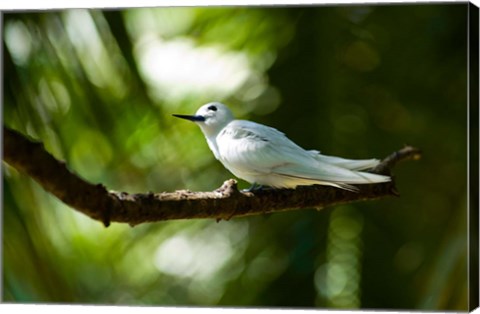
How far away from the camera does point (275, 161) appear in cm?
332

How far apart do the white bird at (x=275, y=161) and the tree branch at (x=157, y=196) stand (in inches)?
2.6

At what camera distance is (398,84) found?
377 centimetres

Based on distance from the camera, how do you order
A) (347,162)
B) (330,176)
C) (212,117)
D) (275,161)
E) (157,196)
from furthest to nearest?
1. (212,117)
2. (347,162)
3. (275,161)
4. (330,176)
5. (157,196)

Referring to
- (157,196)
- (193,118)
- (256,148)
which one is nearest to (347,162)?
(256,148)

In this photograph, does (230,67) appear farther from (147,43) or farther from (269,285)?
(269,285)

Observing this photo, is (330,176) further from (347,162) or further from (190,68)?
(190,68)

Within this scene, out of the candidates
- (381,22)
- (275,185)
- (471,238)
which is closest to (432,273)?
(471,238)

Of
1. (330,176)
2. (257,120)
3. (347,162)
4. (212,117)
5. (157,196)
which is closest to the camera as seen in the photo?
(157,196)

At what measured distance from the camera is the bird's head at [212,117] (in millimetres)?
3604

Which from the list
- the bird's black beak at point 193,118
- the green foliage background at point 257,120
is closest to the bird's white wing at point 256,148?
the bird's black beak at point 193,118

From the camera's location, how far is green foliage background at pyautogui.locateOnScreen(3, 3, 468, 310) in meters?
3.64

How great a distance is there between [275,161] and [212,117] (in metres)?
0.44

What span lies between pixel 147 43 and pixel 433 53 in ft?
4.30

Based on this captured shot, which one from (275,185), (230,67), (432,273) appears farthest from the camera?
(230,67)
